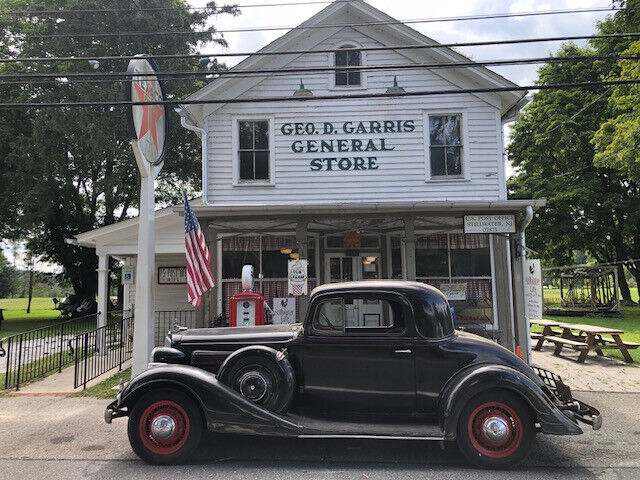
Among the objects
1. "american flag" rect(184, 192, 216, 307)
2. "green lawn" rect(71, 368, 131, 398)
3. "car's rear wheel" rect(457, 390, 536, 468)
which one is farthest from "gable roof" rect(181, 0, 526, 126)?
"car's rear wheel" rect(457, 390, 536, 468)

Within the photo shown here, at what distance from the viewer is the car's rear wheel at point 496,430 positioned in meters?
4.57

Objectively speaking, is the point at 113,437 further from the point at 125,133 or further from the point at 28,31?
the point at 28,31

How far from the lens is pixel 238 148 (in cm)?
1142

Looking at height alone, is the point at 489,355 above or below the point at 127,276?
below

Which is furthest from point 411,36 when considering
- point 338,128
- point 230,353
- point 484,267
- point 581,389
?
point 230,353

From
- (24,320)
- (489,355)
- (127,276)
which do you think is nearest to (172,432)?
(489,355)

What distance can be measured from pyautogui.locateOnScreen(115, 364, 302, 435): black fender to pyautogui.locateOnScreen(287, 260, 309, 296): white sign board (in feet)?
15.2

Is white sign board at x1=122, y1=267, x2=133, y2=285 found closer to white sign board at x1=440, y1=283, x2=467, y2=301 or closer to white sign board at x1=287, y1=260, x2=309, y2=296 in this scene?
white sign board at x1=287, y1=260, x2=309, y2=296

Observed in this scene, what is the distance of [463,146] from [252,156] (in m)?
5.08

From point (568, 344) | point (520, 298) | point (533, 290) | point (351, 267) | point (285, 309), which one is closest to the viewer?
point (533, 290)

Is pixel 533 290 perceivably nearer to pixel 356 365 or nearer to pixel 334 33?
pixel 356 365

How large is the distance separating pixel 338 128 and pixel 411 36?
2890 mm

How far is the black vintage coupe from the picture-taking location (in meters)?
4.57

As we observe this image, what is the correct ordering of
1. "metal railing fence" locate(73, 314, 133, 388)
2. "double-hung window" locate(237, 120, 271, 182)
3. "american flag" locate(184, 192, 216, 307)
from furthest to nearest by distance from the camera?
"double-hung window" locate(237, 120, 271, 182), "metal railing fence" locate(73, 314, 133, 388), "american flag" locate(184, 192, 216, 307)
